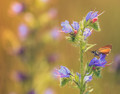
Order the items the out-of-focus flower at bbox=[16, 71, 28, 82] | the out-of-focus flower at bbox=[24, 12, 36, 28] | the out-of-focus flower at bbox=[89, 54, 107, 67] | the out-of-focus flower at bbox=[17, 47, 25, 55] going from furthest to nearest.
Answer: the out-of-focus flower at bbox=[24, 12, 36, 28]
the out-of-focus flower at bbox=[17, 47, 25, 55]
the out-of-focus flower at bbox=[16, 71, 28, 82]
the out-of-focus flower at bbox=[89, 54, 107, 67]

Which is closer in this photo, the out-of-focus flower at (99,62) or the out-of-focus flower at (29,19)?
the out-of-focus flower at (99,62)

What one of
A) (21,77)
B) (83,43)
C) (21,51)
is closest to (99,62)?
(83,43)

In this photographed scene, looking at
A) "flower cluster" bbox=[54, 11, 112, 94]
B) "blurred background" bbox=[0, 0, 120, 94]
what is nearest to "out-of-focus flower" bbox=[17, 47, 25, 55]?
"blurred background" bbox=[0, 0, 120, 94]

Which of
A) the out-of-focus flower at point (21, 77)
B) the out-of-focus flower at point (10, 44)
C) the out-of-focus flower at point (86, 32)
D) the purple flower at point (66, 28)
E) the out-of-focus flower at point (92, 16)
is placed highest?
the out-of-focus flower at point (10, 44)

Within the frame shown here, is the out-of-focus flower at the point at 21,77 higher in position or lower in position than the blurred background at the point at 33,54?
lower

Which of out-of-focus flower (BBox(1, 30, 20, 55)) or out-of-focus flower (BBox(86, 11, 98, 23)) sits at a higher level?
out-of-focus flower (BBox(1, 30, 20, 55))

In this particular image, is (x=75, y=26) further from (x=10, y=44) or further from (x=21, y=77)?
(x=10, y=44)

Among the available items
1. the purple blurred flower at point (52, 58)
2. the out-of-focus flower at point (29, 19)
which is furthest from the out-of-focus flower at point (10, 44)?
the purple blurred flower at point (52, 58)

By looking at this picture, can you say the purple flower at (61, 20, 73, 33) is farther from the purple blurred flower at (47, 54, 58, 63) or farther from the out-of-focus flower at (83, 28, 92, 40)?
the purple blurred flower at (47, 54, 58, 63)

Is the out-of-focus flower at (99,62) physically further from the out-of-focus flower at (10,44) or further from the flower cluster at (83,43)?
the out-of-focus flower at (10,44)

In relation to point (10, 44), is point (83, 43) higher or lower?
lower

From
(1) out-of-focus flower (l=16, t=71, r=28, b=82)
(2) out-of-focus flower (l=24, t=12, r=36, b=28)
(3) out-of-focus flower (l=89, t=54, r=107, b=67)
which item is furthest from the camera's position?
(2) out-of-focus flower (l=24, t=12, r=36, b=28)

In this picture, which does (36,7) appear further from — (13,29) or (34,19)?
(13,29)
